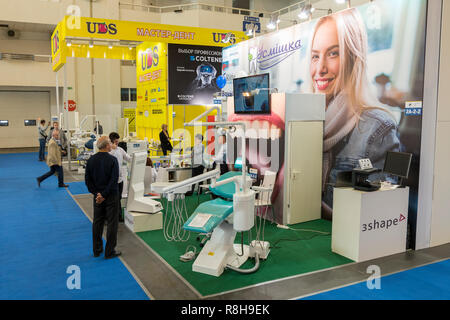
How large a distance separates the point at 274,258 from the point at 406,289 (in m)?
1.44

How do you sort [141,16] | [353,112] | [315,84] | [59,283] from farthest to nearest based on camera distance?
[141,16], [315,84], [353,112], [59,283]

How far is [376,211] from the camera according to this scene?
14.8ft

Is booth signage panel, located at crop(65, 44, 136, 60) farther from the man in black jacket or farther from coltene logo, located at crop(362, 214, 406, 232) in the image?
coltene logo, located at crop(362, 214, 406, 232)

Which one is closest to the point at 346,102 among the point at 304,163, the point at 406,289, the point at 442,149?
the point at 304,163

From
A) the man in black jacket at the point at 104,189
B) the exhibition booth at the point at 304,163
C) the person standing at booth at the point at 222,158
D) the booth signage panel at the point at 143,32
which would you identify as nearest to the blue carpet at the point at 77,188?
the exhibition booth at the point at 304,163

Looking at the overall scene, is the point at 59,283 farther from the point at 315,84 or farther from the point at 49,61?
the point at 49,61

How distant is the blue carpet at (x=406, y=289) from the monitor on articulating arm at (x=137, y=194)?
2.93 meters

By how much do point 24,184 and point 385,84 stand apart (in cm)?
835

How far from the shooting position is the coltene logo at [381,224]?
4.46 meters

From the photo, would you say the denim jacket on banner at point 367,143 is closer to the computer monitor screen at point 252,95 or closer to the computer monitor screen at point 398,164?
the computer monitor screen at point 398,164

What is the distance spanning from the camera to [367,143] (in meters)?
5.56

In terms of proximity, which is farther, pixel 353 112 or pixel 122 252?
pixel 353 112

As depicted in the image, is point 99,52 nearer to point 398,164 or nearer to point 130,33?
point 130,33
